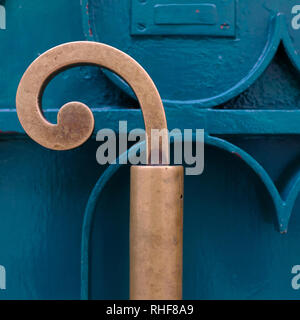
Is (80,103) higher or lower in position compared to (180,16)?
lower

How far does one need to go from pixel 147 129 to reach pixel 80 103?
8 cm

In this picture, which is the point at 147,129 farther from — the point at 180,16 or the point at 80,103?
the point at 180,16

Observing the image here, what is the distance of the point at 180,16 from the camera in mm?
557

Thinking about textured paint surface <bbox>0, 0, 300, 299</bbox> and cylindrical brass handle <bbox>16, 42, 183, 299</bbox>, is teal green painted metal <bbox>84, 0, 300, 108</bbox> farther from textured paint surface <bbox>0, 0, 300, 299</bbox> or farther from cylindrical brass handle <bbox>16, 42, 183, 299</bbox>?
cylindrical brass handle <bbox>16, 42, 183, 299</bbox>

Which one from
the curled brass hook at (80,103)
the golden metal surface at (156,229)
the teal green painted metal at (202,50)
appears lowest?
the golden metal surface at (156,229)

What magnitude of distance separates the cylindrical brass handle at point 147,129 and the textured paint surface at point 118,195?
186 mm

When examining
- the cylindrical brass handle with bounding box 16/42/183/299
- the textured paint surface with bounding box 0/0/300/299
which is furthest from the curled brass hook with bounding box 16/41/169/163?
the textured paint surface with bounding box 0/0/300/299

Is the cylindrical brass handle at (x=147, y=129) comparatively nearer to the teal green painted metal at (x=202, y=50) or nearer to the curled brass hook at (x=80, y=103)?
the curled brass hook at (x=80, y=103)

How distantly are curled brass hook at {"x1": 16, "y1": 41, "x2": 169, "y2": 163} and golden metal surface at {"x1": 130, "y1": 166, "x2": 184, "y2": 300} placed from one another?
0.04 metres

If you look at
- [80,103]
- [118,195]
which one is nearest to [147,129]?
[80,103]

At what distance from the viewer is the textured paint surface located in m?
0.57

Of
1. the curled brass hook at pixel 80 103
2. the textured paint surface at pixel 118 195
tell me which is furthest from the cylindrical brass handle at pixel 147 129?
the textured paint surface at pixel 118 195

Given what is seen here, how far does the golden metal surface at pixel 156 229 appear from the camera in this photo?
380mm
